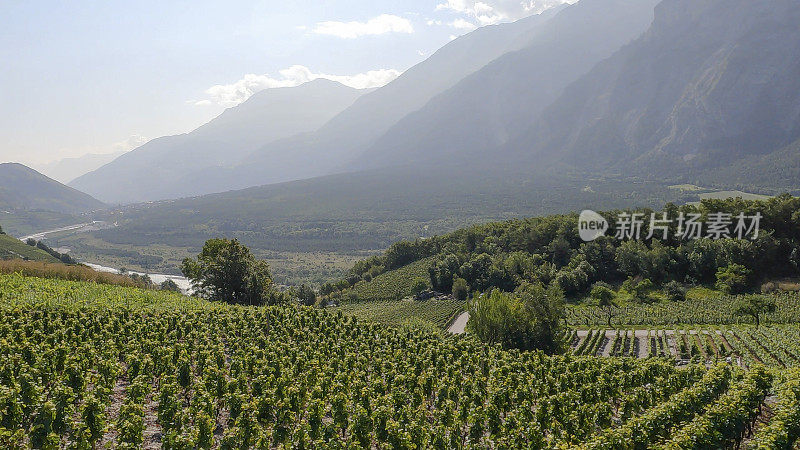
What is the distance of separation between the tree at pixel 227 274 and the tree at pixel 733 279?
61394 mm

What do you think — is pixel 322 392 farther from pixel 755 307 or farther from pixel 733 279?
pixel 733 279

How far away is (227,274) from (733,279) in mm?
66456

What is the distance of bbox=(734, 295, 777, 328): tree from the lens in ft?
173

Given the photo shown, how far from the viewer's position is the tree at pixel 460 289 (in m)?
86.1

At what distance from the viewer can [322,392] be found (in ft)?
68.9

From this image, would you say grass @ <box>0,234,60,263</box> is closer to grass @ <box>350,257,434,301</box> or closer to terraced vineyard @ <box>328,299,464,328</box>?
grass @ <box>350,257,434,301</box>

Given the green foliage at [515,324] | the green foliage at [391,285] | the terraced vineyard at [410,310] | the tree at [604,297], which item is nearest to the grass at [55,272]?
the terraced vineyard at [410,310]

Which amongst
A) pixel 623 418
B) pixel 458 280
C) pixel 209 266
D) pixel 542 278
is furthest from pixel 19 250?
pixel 623 418

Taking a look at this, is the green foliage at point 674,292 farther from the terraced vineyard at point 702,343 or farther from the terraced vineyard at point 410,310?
the terraced vineyard at point 410,310

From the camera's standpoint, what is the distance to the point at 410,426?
1747 centimetres

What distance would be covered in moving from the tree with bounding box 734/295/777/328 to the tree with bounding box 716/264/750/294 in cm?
1108

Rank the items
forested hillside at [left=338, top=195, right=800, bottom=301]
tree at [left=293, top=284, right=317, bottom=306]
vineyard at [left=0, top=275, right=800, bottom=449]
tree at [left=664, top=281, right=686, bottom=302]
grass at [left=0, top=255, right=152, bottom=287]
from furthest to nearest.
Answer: tree at [left=293, top=284, right=317, bottom=306] < forested hillside at [left=338, top=195, right=800, bottom=301] < tree at [left=664, top=281, right=686, bottom=302] < grass at [left=0, top=255, right=152, bottom=287] < vineyard at [left=0, top=275, right=800, bottom=449]

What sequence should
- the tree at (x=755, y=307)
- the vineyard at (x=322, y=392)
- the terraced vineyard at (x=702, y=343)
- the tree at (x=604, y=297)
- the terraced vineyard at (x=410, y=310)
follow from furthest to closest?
the tree at (x=604, y=297) < the terraced vineyard at (x=410, y=310) < the tree at (x=755, y=307) < the terraced vineyard at (x=702, y=343) < the vineyard at (x=322, y=392)

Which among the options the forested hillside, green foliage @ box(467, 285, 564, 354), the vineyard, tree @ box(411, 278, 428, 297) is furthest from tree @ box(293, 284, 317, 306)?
the vineyard
